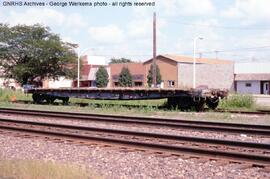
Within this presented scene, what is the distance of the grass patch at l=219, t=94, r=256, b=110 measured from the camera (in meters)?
28.2

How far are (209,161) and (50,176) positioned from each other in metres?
3.44

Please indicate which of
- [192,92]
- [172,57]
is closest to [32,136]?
[192,92]

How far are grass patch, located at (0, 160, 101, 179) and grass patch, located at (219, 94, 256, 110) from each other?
20709 mm

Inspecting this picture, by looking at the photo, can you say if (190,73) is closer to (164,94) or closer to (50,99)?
(50,99)

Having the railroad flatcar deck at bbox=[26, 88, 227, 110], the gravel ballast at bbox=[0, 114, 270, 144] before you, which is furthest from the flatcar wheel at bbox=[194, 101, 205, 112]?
the gravel ballast at bbox=[0, 114, 270, 144]

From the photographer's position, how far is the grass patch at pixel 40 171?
306 inches

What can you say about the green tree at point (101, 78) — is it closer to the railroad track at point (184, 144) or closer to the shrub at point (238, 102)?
the shrub at point (238, 102)

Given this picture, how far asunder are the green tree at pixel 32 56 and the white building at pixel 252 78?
89.9ft

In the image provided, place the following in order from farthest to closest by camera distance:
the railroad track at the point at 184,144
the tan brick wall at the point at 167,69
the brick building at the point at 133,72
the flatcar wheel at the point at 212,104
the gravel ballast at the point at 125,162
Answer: the brick building at the point at 133,72
the tan brick wall at the point at 167,69
the flatcar wheel at the point at 212,104
the railroad track at the point at 184,144
the gravel ballast at the point at 125,162

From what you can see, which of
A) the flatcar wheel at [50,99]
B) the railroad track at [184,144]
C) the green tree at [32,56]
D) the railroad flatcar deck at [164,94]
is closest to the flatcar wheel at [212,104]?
the railroad flatcar deck at [164,94]

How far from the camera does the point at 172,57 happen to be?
294 feet

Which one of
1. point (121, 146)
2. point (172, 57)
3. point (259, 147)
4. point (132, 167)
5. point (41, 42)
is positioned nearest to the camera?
point (132, 167)

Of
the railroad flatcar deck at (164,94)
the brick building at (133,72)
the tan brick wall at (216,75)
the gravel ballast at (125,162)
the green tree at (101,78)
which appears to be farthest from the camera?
the brick building at (133,72)

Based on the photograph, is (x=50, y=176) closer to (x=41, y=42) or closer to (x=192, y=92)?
(x=192, y=92)
